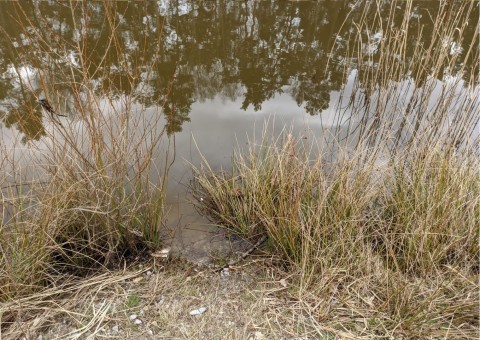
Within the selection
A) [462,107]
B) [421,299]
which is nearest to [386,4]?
[462,107]

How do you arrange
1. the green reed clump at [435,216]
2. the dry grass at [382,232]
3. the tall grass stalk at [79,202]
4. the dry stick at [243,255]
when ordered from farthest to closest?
the dry stick at [243,255]
the green reed clump at [435,216]
the tall grass stalk at [79,202]
the dry grass at [382,232]

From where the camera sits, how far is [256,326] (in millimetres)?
1692

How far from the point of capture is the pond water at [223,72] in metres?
2.24

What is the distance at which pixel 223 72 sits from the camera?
16.2 feet

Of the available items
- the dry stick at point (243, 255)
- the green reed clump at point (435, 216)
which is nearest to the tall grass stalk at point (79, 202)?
the dry stick at point (243, 255)

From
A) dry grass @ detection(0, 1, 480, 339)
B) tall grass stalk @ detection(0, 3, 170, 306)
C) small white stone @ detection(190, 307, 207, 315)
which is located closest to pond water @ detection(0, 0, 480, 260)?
tall grass stalk @ detection(0, 3, 170, 306)

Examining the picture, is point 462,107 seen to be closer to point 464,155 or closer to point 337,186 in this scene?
point 464,155

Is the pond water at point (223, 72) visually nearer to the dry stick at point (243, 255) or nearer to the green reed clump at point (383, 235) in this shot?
the dry stick at point (243, 255)

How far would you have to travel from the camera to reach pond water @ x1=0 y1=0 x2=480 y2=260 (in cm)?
224

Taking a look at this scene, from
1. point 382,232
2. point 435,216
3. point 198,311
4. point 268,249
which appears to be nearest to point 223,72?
point 268,249

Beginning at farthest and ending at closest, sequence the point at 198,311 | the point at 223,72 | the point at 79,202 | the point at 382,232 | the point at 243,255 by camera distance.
→ the point at 223,72, the point at 243,255, the point at 382,232, the point at 79,202, the point at 198,311

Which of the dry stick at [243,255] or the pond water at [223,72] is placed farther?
the pond water at [223,72]

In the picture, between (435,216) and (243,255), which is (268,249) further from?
(435,216)

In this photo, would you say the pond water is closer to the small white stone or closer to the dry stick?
the dry stick
